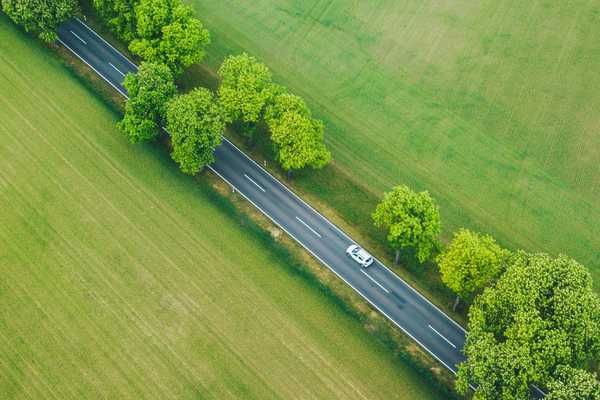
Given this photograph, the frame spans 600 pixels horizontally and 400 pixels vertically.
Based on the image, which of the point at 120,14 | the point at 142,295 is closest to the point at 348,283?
the point at 142,295

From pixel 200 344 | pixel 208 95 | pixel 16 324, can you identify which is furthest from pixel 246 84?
pixel 16 324

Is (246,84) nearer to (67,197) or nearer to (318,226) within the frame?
(318,226)

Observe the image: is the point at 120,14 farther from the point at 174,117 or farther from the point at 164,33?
the point at 174,117

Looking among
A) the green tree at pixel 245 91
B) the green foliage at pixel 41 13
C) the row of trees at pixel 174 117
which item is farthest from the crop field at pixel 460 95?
the green foliage at pixel 41 13

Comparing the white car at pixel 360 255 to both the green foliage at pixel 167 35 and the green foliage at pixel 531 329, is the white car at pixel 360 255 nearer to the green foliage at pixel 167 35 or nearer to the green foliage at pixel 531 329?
the green foliage at pixel 531 329

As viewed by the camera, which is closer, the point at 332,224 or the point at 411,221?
the point at 411,221
